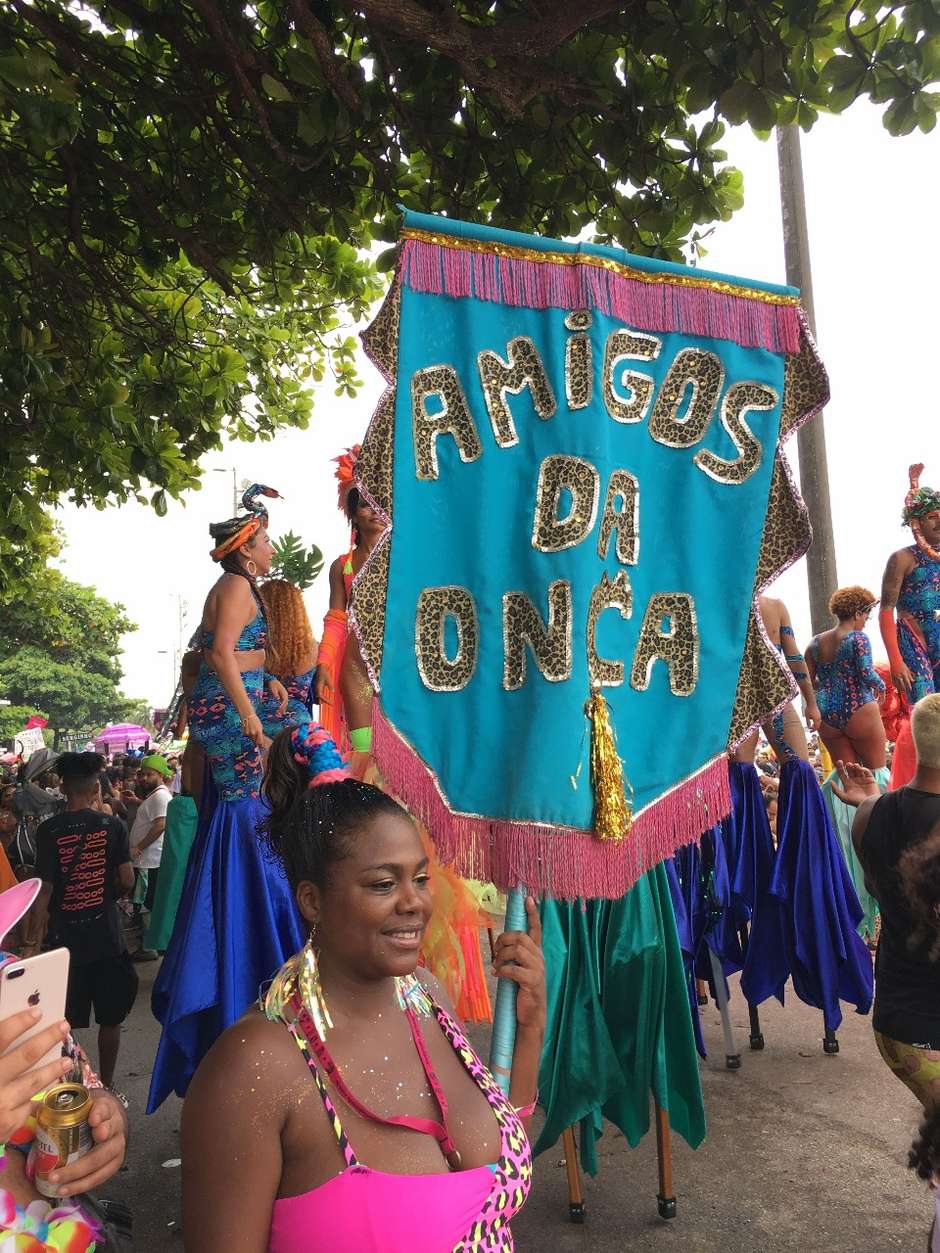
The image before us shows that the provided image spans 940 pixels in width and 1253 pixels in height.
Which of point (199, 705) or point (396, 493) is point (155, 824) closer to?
point (199, 705)

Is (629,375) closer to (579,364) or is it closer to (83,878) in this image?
(579,364)

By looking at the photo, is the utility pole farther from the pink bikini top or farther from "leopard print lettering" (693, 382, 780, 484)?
the pink bikini top

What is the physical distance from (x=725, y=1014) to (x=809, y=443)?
4445 mm

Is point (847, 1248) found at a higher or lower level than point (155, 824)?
lower

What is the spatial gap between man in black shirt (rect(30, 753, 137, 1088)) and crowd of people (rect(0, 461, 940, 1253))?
15 mm

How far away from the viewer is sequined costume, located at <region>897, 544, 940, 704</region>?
5.60 metres

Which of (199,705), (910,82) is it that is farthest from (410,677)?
(910,82)

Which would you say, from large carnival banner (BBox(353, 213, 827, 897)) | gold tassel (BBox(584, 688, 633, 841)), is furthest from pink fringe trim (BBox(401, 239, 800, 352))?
gold tassel (BBox(584, 688, 633, 841))

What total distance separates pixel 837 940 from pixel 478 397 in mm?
3711

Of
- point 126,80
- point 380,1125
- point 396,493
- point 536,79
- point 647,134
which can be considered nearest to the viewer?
point 380,1125

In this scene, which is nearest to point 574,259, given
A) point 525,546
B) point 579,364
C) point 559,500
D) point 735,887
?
point 579,364

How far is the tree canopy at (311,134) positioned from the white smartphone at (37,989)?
283cm

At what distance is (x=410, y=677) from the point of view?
2381 mm

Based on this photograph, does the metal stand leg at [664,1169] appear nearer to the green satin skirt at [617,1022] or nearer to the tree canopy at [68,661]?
the green satin skirt at [617,1022]
